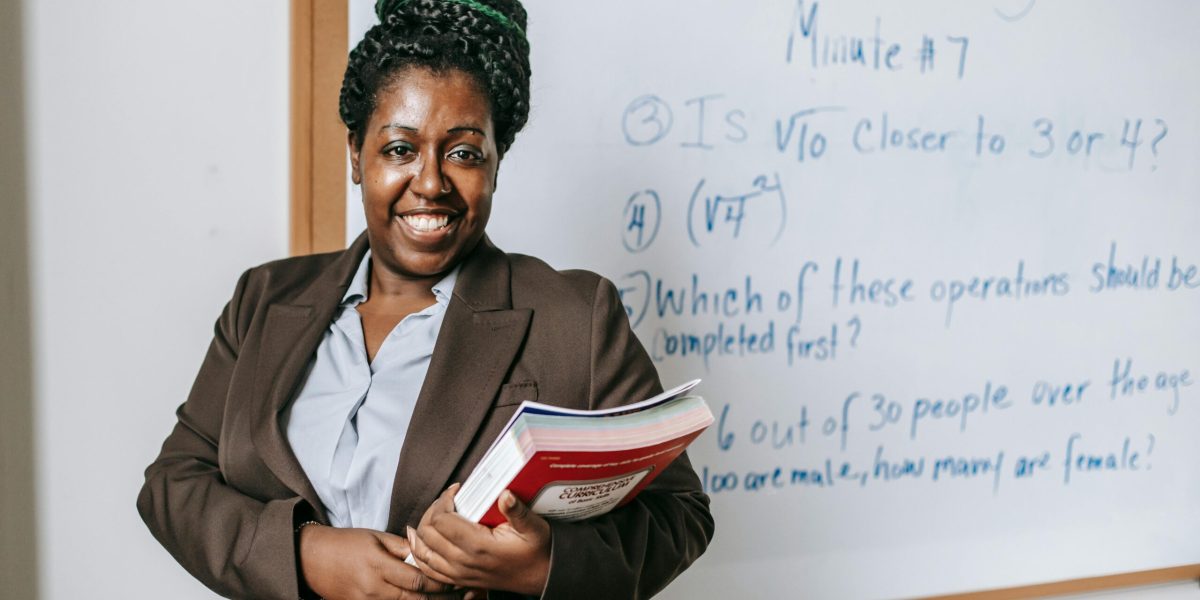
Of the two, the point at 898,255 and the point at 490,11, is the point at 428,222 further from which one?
the point at 898,255

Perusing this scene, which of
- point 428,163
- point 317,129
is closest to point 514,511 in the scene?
point 428,163

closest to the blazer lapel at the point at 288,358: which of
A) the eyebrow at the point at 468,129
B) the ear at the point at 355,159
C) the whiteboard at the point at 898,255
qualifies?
the ear at the point at 355,159

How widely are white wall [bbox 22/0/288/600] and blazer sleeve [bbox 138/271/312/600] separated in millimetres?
347

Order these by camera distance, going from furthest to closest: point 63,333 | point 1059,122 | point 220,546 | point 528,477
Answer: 1. point 1059,122
2. point 63,333
3. point 220,546
4. point 528,477

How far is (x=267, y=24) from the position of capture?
55.6 inches

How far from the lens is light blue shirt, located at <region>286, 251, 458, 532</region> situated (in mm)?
996

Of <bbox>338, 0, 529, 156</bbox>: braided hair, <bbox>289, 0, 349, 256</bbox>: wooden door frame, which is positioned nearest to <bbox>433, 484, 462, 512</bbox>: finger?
<bbox>338, 0, 529, 156</bbox>: braided hair

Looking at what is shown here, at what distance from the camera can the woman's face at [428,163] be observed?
996 millimetres

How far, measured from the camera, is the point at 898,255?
176 cm

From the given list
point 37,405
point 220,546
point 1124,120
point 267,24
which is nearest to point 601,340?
point 220,546

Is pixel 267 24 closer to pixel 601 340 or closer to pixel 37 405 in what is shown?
pixel 37 405

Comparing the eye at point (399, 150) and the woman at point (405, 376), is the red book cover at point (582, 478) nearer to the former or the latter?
the woman at point (405, 376)

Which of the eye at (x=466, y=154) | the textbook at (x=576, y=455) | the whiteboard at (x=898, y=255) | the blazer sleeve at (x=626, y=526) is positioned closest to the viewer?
the textbook at (x=576, y=455)

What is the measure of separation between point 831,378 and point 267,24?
41.2 inches
